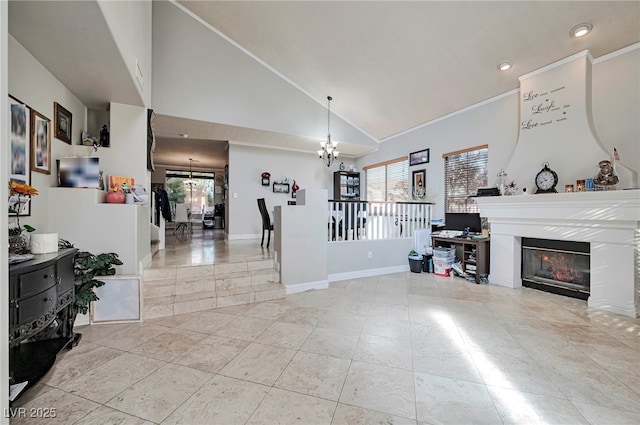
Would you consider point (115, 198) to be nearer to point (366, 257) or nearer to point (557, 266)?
point (366, 257)

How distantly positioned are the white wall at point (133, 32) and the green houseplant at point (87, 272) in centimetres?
197

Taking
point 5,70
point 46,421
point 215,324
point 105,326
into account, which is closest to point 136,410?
point 46,421

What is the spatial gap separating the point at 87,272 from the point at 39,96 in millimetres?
1817

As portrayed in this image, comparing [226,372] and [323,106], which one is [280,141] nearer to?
[323,106]

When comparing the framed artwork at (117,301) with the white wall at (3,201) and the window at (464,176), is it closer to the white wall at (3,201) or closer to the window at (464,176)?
the white wall at (3,201)

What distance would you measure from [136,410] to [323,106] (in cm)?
608

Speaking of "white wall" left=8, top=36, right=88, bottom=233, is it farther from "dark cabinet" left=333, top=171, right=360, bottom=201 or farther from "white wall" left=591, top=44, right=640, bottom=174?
"white wall" left=591, top=44, right=640, bottom=174

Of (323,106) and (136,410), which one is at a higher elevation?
(323,106)

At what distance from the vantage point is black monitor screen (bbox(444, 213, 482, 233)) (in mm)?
4785

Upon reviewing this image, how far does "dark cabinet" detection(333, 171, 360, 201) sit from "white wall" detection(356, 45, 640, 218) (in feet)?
2.99

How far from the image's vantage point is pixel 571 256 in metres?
3.66

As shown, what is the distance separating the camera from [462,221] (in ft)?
16.2

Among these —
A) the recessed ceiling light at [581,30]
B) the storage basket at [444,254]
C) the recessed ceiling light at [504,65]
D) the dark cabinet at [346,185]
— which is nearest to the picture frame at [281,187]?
the dark cabinet at [346,185]

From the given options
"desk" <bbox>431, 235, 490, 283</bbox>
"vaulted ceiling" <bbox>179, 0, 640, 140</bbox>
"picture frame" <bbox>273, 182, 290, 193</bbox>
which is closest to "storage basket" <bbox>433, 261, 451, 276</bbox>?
"desk" <bbox>431, 235, 490, 283</bbox>
